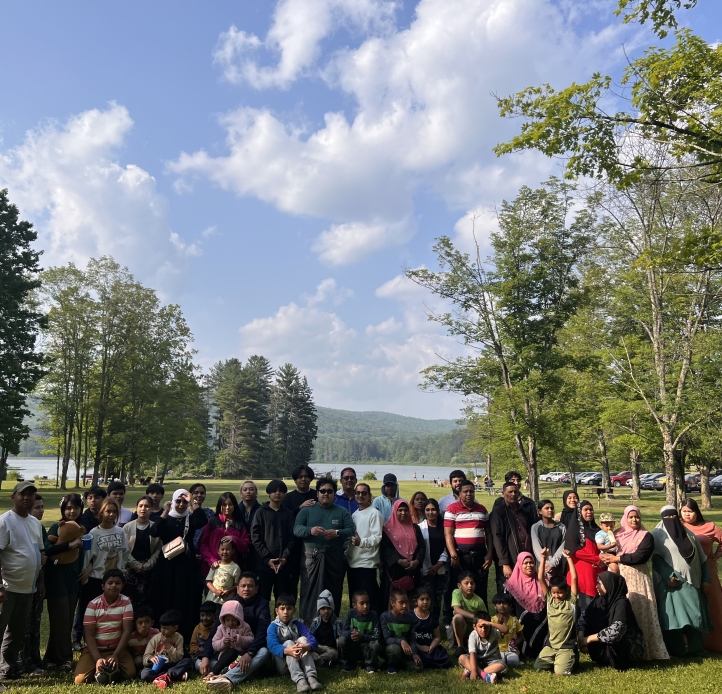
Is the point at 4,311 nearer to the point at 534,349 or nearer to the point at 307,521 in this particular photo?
the point at 534,349

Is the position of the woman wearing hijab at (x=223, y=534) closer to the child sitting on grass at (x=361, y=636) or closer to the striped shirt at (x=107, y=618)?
the striped shirt at (x=107, y=618)

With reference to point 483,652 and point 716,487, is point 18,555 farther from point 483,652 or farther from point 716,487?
point 716,487

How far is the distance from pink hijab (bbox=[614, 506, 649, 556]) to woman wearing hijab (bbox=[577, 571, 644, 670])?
0.36 metres

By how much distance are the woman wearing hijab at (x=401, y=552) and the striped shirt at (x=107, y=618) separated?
9.28ft

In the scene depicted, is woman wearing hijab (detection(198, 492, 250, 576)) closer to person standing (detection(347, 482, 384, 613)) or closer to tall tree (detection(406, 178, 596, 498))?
person standing (detection(347, 482, 384, 613))

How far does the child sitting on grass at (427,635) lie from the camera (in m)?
5.82

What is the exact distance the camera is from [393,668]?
5.70 m

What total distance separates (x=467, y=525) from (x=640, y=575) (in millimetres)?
1932

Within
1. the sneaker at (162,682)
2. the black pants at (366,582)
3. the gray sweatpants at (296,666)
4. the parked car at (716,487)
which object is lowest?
the parked car at (716,487)

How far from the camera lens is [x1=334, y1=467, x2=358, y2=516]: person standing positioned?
7207 mm

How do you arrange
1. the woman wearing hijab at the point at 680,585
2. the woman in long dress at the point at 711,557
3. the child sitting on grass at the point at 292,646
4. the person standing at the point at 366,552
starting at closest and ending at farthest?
the child sitting on grass at the point at 292,646 < the woman wearing hijab at the point at 680,585 < the woman in long dress at the point at 711,557 < the person standing at the point at 366,552

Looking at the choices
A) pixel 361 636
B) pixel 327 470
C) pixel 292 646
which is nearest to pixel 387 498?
pixel 361 636

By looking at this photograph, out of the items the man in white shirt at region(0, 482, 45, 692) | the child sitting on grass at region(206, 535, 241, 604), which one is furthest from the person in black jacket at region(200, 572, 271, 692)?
the man in white shirt at region(0, 482, 45, 692)

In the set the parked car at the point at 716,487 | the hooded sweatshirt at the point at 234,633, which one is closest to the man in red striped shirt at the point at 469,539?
the hooded sweatshirt at the point at 234,633
